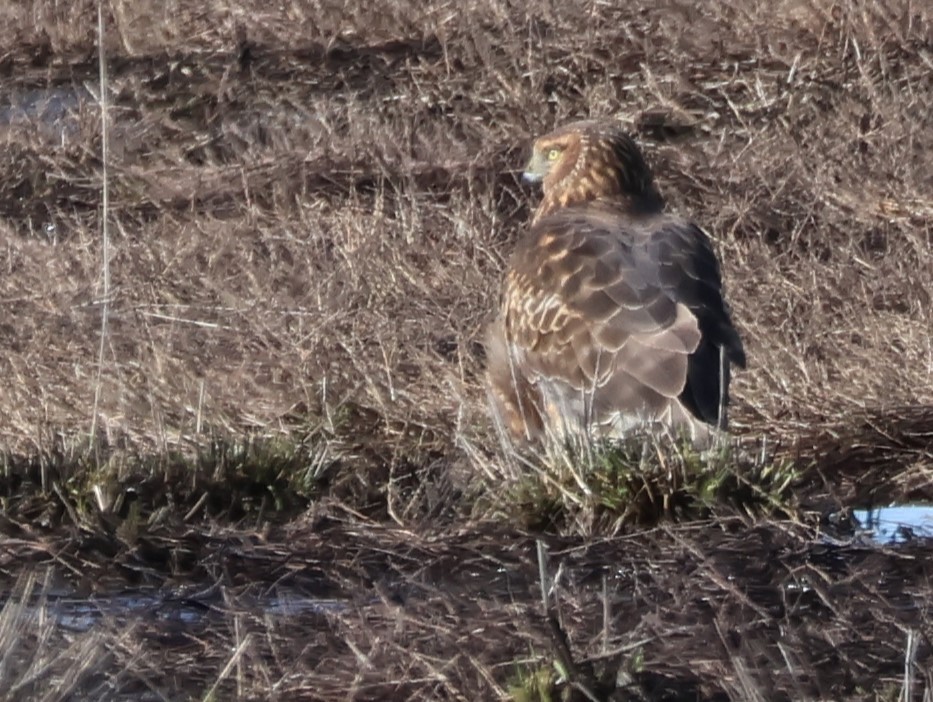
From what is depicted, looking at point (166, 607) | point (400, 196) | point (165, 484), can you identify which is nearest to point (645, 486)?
point (166, 607)

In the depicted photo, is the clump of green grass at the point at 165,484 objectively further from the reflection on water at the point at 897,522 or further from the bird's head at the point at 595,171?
the reflection on water at the point at 897,522

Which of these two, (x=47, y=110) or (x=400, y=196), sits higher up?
(x=400, y=196)

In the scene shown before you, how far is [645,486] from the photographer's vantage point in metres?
5.21

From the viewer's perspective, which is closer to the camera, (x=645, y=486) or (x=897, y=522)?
(x=645, y=486)

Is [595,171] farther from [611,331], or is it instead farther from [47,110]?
[47,110]

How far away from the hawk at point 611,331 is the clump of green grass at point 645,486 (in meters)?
0.15

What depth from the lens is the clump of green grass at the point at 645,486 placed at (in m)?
5.22

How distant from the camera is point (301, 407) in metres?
7.49

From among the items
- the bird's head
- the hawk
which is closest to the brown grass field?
the hawk

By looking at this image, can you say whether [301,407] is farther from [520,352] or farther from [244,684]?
[244,684]

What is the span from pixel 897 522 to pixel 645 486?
79 cm

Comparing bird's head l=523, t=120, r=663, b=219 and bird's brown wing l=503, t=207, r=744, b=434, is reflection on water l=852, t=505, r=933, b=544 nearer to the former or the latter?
bird's brown wing l=503, t=207, r=744, b=434

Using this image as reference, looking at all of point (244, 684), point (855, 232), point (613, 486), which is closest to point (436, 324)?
point (855, 232)

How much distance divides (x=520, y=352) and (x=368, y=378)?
1.09 metres
